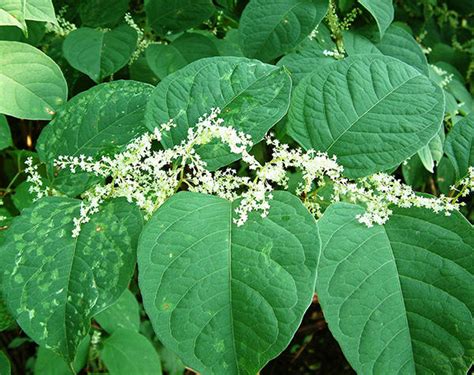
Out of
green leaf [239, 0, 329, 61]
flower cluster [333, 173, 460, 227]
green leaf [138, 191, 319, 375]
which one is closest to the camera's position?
green leaf [138, 191, 319, 375]

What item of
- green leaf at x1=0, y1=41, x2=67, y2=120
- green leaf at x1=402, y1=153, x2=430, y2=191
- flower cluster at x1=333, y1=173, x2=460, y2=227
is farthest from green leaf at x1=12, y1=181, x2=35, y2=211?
green leaf at x1=402, y1=153, x2=430, y2=191

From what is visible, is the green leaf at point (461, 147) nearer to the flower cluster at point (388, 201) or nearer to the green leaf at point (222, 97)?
the flower cluster at point (388, 201)

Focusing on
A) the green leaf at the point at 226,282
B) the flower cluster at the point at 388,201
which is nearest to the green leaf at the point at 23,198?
the green leaf at the point at 226,282

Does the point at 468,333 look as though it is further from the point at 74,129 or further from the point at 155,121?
the point at 74,129

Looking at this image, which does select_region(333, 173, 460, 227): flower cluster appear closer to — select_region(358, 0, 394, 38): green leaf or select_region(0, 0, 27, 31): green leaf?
select_region(358, 0, 394, 38): green leaf

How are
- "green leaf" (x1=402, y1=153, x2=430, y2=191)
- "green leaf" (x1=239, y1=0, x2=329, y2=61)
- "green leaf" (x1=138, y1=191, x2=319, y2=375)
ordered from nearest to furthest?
"green leaf" (x1=138, y1=191, x2=319, y2=375) → "green leaf" (x1=239, y1=0, x2=329, y2=61) → "green leaf" (x1=402, y1=153, x2=430, y2=191)

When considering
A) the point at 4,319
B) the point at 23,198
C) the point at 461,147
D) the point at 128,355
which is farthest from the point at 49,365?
the point at 461,147

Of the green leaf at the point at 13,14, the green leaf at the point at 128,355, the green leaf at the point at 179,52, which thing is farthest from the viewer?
the green leaf at the point at 128,355
